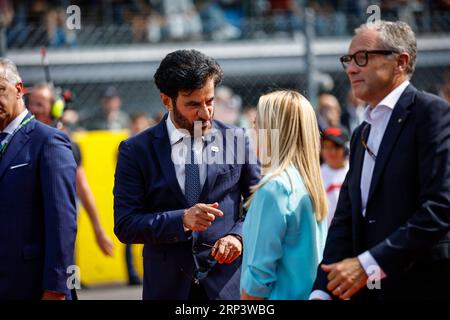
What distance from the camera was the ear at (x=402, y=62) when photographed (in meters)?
3.76

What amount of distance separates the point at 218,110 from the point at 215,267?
18.8 ft

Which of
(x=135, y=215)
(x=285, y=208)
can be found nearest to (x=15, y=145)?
(x=135, y=215)

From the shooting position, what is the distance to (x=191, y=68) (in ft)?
15.0

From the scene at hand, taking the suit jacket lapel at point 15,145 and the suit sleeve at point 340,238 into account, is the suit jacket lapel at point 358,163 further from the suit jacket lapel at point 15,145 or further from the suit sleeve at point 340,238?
the suit jacket lapel at point 15,145

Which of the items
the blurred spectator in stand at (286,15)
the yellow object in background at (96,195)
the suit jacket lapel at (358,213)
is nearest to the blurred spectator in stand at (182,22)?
the blurred spectator in stand at (286,15)

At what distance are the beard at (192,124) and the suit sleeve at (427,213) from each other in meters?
1.45

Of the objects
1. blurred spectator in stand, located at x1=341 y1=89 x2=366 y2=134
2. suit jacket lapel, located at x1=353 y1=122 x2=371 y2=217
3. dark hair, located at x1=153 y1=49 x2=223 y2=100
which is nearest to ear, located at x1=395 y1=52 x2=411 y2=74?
suit jacket lapel, located at x1=353 y1=122 x2=371 y2=217

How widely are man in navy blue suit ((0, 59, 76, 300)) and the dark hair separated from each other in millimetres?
654

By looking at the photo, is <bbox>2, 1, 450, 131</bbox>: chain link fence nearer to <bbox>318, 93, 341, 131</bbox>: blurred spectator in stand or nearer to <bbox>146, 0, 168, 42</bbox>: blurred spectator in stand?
<bbox>146, 0, 168, 42</bbox>: blurred spectator in stand

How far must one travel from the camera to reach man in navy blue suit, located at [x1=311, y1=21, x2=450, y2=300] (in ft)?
11.3
